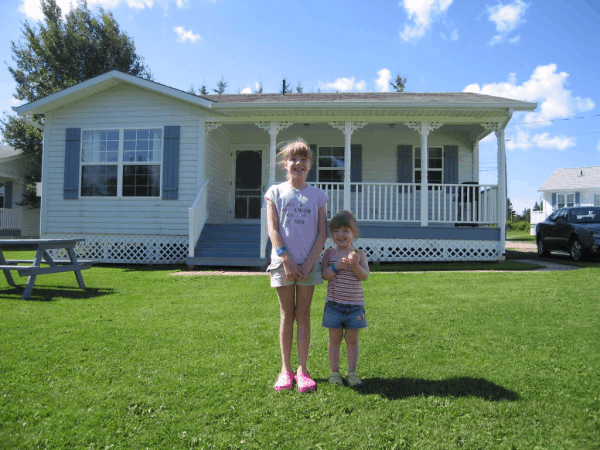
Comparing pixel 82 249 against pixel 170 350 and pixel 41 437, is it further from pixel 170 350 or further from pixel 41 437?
pixel 41 437

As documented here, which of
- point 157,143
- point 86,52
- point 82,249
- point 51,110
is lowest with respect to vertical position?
point 82,249

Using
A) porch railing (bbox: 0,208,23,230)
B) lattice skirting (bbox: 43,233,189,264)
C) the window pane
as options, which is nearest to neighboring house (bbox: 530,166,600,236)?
A: lattice skirting (bbox: 43,233,189,264)

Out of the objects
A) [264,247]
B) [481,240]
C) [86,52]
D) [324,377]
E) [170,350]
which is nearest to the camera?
[324,377]

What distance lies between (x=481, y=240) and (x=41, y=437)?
866 centimetres

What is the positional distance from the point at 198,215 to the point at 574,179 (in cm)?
2892

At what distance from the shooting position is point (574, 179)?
92.2 ft

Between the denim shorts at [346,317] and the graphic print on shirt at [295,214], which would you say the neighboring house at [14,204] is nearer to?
the graphic print on shirt at [295,214]

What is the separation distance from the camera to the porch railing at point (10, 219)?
60.3ft

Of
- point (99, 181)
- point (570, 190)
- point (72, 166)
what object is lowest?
point (99, 181)

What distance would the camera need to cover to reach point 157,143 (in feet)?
30.9

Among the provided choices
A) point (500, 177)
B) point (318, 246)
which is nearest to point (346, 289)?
point (318, 246)

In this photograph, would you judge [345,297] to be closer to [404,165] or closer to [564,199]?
[404,165]

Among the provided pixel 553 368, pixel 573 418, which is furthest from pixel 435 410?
pixel 553 368

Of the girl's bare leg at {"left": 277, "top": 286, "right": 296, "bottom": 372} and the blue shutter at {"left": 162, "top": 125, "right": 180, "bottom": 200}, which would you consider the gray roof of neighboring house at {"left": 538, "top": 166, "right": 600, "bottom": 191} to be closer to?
the blue shutter at {"left": 162, "top": 125, "right": 180, "bottom": 200}
